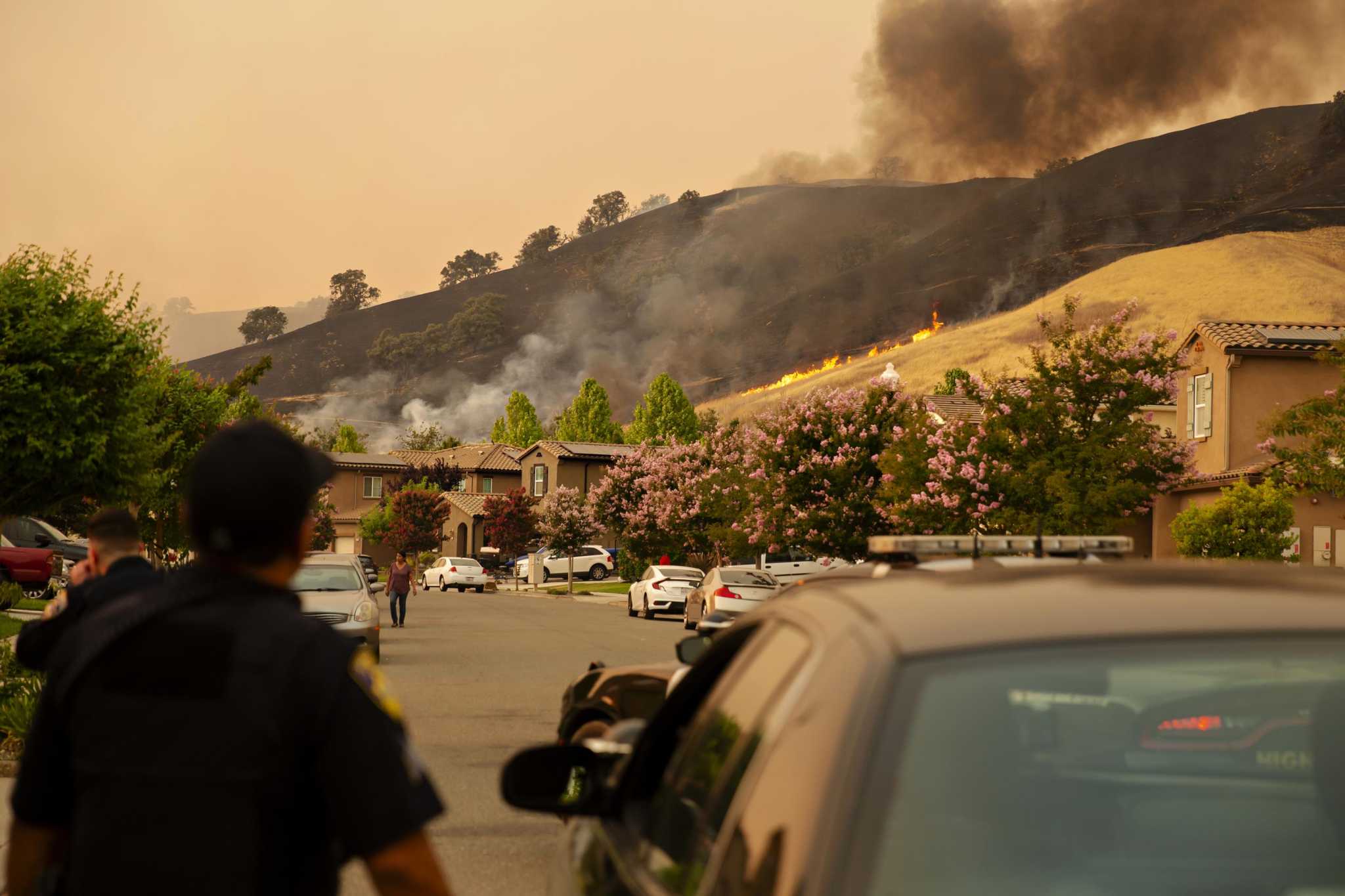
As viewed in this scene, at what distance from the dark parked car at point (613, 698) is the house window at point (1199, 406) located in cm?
3359

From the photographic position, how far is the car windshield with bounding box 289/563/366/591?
67.9 ft

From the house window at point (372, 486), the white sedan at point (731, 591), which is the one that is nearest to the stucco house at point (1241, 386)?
the white sedan at point (731, 591)

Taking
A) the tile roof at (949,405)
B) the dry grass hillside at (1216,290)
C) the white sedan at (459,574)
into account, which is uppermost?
the dry grass hillside at (1216,290)

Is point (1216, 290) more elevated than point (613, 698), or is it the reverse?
point (1216, 290)

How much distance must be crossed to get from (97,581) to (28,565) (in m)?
31.9

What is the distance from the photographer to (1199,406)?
129 feet

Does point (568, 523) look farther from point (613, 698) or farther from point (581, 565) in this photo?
point (613, 698)

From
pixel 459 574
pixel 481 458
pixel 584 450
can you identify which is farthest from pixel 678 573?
pixel 481 458

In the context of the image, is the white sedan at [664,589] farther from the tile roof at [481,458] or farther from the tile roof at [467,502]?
the tile roof at [481,458]

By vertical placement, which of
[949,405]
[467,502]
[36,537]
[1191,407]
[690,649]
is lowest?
[36,537]

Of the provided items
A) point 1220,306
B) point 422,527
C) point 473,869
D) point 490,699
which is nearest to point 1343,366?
point 490,699

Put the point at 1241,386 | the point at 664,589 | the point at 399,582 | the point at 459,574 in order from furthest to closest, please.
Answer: the point at 459,574, the point at 664,589, the point at 1241,386, the point at 399,582

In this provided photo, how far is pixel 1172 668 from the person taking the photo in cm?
257

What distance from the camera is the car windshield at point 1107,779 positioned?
2.35 metres
